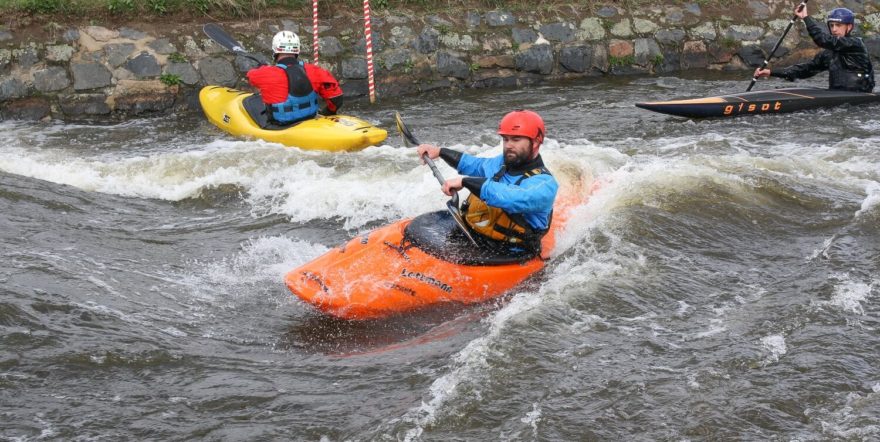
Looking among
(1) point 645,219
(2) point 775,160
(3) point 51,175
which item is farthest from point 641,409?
(3) point 51,175

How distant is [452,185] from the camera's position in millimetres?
5230

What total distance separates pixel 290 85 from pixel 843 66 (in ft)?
21.9

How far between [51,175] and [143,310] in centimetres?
359

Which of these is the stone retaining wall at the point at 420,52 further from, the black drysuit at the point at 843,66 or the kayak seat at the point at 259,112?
the black drysuit at the point at 843,66

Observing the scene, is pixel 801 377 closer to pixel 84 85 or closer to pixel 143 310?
pixel 143 310

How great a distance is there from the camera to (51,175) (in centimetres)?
813

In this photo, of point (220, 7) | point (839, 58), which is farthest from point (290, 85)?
point (839, 58)

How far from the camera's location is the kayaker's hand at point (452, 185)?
5.21 metres

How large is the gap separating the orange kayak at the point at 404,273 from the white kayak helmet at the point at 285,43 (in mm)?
Answer: 4224

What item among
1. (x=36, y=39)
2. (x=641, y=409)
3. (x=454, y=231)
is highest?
(x=36, y=39)

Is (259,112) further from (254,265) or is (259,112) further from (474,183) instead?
(474,183)

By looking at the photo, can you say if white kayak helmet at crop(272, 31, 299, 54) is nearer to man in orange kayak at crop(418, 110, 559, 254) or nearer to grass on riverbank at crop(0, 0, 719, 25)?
grass on riverbank at crop(0, 0, 719, 25)


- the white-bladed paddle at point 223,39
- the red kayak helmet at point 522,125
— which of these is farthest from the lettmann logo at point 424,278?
the white-bladed paddle at point 223,39

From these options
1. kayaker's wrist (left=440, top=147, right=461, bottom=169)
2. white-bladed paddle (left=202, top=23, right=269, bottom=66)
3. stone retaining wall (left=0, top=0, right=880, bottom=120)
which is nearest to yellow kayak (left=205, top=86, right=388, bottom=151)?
white-bladed paddle (left=202, top=23, right=269, bottom=66)
